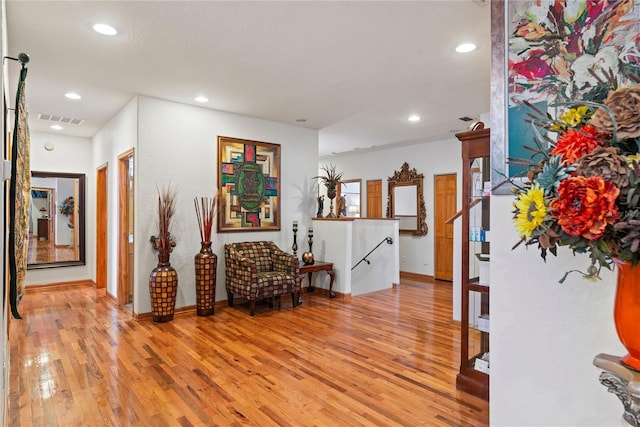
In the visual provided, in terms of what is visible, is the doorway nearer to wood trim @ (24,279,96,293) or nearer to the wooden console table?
wood trim @ (24,279,96,293)

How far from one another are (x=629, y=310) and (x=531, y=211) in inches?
12.8

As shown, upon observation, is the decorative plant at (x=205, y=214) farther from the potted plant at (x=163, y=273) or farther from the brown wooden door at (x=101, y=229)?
the brown wooden door at (x=101, y=229)

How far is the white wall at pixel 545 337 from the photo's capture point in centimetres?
112

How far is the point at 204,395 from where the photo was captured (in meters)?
2.55

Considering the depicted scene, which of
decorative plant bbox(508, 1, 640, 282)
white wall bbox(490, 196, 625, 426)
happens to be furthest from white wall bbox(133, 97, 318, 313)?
decorative plant bbox(508, 1, 640, 282)

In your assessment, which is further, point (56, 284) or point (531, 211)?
point (56, 284)

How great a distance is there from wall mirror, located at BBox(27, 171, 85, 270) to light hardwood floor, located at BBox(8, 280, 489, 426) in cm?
166

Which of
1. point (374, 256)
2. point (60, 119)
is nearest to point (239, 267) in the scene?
point (374, 256)

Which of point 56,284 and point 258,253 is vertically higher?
point 258,253

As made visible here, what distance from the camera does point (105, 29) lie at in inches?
113

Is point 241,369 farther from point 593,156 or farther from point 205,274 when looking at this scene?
point 593,156

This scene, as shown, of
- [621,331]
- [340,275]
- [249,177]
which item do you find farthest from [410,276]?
[621,331]

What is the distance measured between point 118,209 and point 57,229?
2.04m

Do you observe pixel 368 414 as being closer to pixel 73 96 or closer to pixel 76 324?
pixel 76 324
